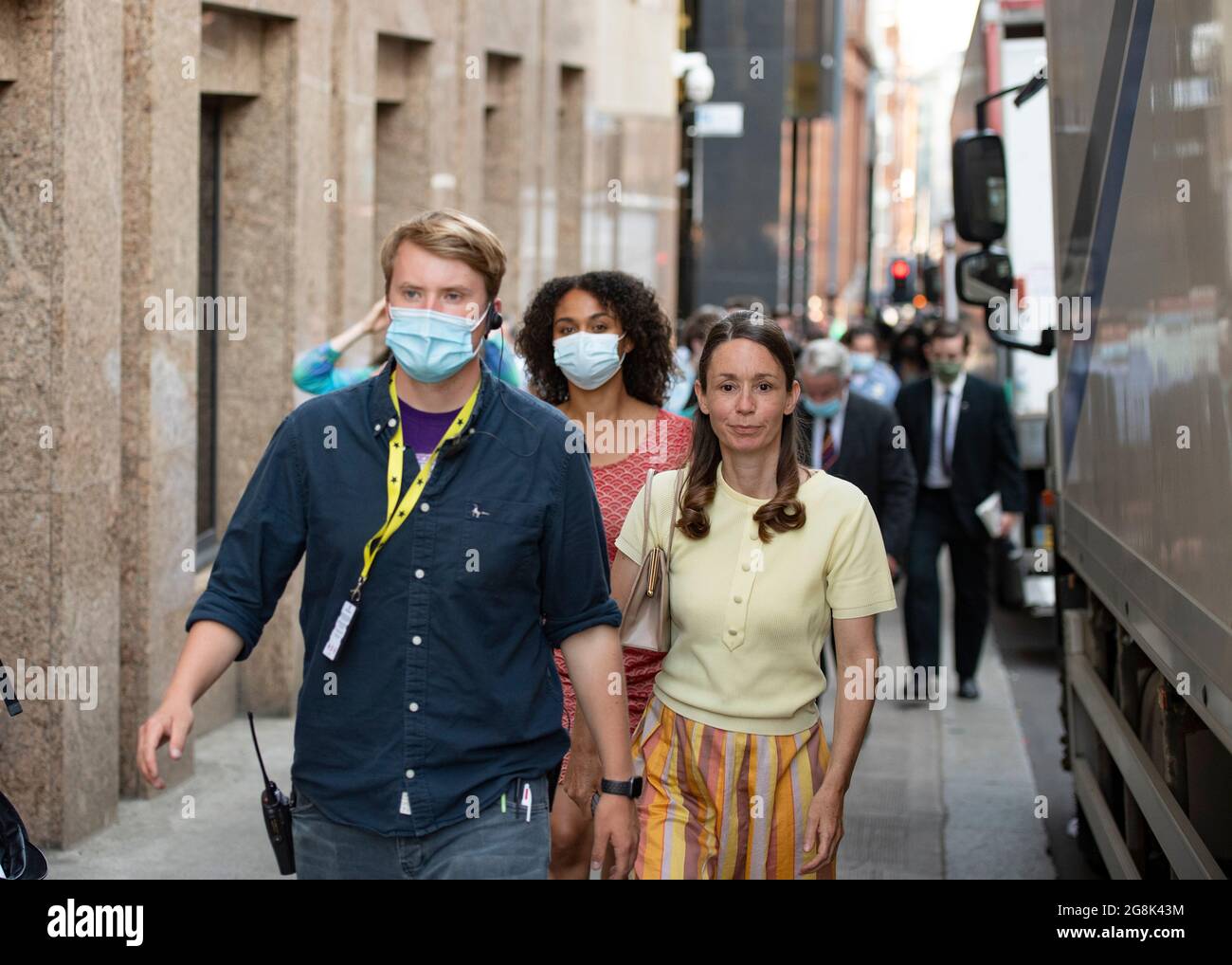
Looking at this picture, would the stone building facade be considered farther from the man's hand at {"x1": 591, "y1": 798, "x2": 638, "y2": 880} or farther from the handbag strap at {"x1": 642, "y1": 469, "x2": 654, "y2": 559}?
the man's hand at {"x1": 591, "y1": 798, "x2": 638, "y2": 880}

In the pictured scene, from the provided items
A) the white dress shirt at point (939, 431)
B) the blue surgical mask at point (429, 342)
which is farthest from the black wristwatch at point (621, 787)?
the white dress shirt at point (939, 431)

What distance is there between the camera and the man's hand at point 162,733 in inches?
126

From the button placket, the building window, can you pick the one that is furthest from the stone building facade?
the button placket

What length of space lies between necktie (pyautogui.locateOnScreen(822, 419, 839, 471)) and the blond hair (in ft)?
18.2

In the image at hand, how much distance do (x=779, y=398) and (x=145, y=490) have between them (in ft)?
12.4

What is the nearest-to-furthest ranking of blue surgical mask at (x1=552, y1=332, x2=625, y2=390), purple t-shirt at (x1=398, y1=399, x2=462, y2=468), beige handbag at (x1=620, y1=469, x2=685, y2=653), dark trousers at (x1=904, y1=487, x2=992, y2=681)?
purple t-shirt at (x1=398, y1=399, x2=462, y2=468), beige handbag at (x1=620, y1=469, x2=685, y2=653), blue surgical mask at (x1=552, y1=332, x2=625, y2=390), dark trousers at (x1=904, y1=487, x2=992, y2=681)

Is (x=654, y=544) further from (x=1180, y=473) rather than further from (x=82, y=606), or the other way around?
(x=82, y=606)

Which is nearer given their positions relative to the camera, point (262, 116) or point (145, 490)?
point (145, 490)

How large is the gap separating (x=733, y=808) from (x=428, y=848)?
96 cm

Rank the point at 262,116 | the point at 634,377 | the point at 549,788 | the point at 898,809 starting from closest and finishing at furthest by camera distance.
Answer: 1. the point at 549,788
2. the point at 634,377
3. the point at 898,809
4. the point at 262,116

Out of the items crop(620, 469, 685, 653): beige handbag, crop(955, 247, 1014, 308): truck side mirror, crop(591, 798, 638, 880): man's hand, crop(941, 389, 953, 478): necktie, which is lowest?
crop(591, 798, 638, 880): man's hand

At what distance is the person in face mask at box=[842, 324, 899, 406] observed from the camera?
44.0 feet

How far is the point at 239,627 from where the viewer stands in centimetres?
346

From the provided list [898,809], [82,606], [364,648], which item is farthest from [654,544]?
[898,809]
